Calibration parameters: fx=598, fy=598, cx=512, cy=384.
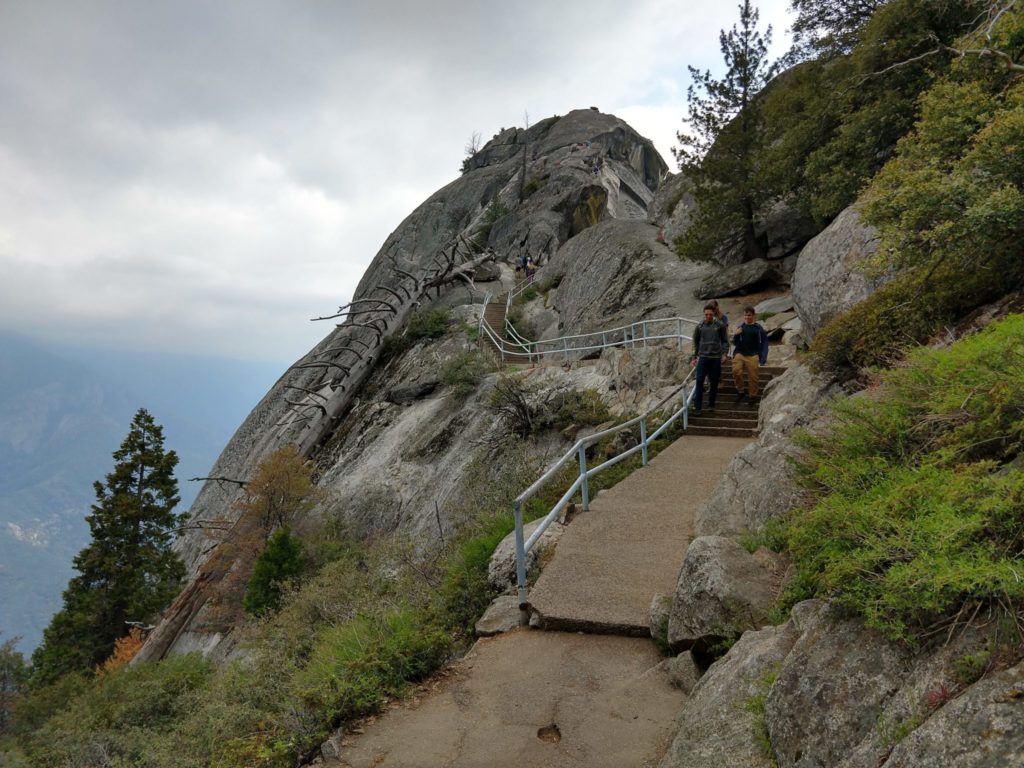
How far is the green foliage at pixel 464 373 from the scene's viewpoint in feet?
56.3

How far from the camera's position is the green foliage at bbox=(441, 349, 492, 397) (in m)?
17.2

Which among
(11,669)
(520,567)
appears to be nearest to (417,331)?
(520,567)

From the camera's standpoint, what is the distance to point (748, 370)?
11.9 metres

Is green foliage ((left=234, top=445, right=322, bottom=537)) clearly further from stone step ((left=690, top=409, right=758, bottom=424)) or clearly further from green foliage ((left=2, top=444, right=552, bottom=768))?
stone step ((left=690, top=409, right=758, bottom=424))

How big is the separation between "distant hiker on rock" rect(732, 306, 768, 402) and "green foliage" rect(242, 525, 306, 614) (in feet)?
34.4

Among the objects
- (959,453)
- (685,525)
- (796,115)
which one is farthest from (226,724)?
(796,115)

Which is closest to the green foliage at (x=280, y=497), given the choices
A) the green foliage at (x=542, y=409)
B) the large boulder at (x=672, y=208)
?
the green foliage at (x=542, y=409)

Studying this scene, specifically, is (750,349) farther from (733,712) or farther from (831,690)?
(831,690)

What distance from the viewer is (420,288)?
90.9 ft

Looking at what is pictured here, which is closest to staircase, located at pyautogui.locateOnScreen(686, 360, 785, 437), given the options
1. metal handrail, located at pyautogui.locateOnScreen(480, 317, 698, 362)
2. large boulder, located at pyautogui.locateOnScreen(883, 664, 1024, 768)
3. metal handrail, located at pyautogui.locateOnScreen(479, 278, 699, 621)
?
metal handrail, located at pyautogui.locateOnScreen(479, 278, 699, 621)

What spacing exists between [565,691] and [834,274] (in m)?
9.19

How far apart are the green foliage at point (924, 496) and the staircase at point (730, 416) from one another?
7246 millimetres

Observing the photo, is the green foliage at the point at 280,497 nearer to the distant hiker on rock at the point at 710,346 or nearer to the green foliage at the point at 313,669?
the green foliage at the point at 313,669

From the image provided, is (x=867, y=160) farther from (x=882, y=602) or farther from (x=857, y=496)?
(x=882, y=602)
